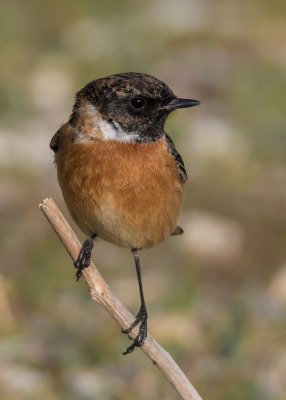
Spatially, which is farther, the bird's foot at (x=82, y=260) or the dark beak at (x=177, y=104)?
the dark beak at (x=177, y=104)

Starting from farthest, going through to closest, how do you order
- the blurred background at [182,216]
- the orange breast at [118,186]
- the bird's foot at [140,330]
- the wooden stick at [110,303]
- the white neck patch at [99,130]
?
1. the blurred background at [182,216]
2. the white neck patch at [99,130]
3. the orange breast at [118,186]
4. the bird's foot at [140,330]
5. the wooden stick at [110,303]

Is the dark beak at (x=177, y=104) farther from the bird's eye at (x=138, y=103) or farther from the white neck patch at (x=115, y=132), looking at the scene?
the white neck patch at (x=115, y=132)

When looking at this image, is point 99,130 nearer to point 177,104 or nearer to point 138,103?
point 138,103

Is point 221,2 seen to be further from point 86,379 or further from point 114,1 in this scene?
point 86,379

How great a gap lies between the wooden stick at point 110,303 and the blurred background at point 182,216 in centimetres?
144

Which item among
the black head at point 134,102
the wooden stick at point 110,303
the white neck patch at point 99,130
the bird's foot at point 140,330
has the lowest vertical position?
the wooden stick at point 110,303

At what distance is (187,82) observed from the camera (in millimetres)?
11820

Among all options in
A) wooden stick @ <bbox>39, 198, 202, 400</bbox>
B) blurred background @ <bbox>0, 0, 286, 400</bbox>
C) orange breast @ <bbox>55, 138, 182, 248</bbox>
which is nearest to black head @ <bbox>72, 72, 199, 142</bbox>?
orange breast @ <bbox>55, 138, 182, 248</bbox>

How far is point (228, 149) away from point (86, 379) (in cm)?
442

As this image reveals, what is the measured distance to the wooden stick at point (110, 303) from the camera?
15.1 ft

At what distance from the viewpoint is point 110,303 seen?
15.4 feet

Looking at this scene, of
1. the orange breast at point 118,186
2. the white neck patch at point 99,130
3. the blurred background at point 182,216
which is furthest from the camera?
the blurred background at point 182,216

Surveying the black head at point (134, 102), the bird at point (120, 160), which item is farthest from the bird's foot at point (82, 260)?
the black head at point (134, 102)

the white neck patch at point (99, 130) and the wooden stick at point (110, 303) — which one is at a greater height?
the white neck patch at point (99, 130)
